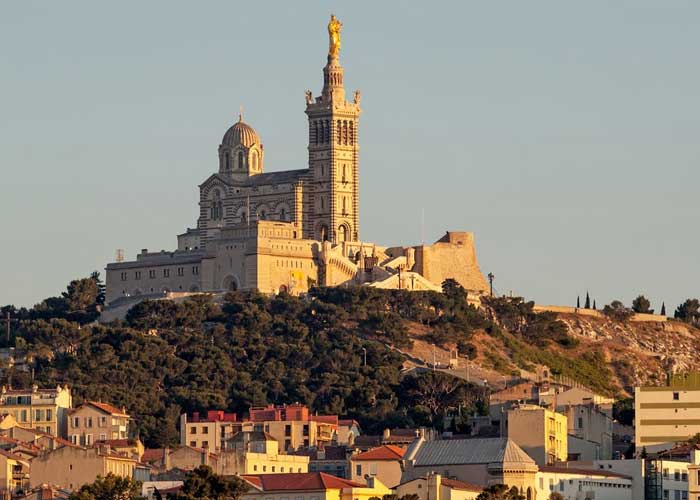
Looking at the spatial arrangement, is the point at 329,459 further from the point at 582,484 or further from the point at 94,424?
the point at 582,484

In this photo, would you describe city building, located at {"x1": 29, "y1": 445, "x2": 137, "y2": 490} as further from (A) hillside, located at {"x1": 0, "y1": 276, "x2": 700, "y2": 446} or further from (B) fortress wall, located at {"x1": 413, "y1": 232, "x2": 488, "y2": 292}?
(B) fortress wall, located at {"x1": 413, "y1": 232, "x2": 488, "y2": 292}

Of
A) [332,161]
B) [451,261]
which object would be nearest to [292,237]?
[332,161]

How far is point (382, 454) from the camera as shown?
414 ft

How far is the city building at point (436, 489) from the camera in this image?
112 m

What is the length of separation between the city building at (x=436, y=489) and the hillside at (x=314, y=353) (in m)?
38.1

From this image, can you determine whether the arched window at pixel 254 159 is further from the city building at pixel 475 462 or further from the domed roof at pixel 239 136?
the city building at pixel 475 462

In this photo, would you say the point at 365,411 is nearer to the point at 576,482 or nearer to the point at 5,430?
the point at 5,430

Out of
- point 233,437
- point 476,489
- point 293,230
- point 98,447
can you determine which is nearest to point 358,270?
point 293,230

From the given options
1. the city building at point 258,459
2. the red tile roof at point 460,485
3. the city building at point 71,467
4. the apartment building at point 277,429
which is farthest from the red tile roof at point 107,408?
the red tile roof at point 460,485

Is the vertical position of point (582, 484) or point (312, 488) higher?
point (582, 484)

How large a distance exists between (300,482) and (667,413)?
99.7 ft

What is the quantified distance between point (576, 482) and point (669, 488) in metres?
5.21

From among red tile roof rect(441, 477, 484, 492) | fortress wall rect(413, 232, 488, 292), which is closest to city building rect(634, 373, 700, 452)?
red tile roof rect(441, 477, 484, 492)

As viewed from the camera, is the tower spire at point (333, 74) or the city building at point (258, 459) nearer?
the city building at point (258, 459)
